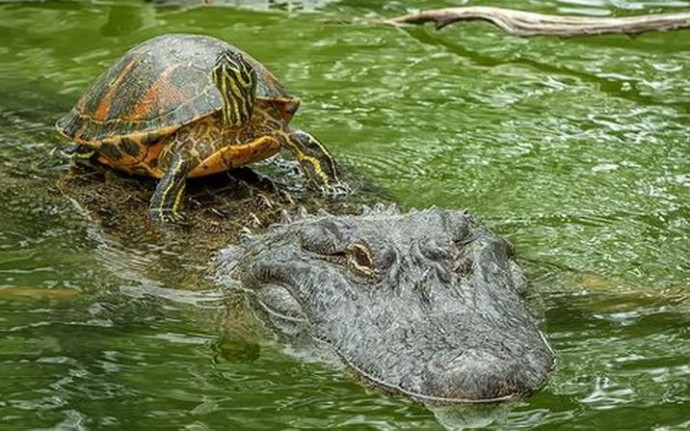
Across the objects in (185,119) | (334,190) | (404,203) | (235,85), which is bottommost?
(404,203)

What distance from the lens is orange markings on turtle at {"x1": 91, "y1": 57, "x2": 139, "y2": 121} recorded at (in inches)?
303

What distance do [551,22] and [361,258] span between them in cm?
601

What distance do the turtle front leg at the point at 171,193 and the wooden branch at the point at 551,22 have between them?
16.1 ft

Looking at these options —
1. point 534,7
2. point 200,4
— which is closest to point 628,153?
point 534,7

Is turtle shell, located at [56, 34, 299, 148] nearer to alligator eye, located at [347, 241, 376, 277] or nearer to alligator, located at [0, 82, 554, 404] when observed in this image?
alligator, located at [0, 82, 554, 404]

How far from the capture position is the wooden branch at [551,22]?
11.1 m

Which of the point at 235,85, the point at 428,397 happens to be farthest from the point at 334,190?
the point at 428,397

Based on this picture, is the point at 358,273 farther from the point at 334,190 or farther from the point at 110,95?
the point at 110,95

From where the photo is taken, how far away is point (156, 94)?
24.7 feet

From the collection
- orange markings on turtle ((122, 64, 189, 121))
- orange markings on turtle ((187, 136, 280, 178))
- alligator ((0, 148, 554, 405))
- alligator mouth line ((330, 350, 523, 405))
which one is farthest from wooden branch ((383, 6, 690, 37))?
alligator mouth line ((330, 350, 523, 405))

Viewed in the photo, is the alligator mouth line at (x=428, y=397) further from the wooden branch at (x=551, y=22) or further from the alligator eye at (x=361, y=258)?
the wooden branch at (x=551, y=22)

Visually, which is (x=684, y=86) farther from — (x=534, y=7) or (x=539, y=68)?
(x=534, y=7)

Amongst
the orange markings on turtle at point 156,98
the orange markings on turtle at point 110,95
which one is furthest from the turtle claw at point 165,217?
the orange markings on turtle at point 110,95

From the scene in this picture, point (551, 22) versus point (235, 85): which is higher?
point (235, 85)
